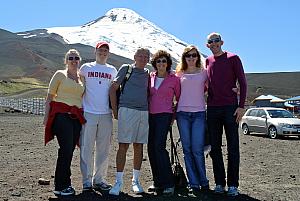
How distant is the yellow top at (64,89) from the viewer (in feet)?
19.1

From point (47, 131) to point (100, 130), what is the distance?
2.30 ft

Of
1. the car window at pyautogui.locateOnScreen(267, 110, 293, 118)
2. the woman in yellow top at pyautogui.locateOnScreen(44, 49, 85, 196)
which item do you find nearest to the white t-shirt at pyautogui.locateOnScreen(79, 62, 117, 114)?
the woman in yellow top at pyautogui.locateOnScreen(44, 49, 85, 196)

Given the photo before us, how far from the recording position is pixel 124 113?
5.82 metres

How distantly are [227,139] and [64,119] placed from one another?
2.14 m

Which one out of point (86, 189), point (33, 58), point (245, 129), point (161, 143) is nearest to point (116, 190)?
point (86, 189)

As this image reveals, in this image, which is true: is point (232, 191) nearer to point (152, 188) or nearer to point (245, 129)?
point (152, 188)

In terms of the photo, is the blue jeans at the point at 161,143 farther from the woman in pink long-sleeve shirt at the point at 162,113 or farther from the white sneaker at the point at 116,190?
the white sneaker at the point at 116,190

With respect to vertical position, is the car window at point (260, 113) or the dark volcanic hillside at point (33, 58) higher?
the dark volcanic hillside at point (33, 58)

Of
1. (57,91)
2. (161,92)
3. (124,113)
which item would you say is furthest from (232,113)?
(57,91)

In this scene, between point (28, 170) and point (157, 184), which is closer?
point (157, 184)

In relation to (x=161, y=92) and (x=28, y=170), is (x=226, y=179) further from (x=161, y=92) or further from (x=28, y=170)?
(x=28, y=170)

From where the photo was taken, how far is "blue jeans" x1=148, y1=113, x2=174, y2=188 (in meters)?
5.91

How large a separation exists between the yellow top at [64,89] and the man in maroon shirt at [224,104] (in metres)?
1.77

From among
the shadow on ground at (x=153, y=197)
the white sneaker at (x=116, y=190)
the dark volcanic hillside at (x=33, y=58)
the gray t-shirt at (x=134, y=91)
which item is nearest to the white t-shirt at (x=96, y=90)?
the gray t-shirt at (x=134, y=91)
